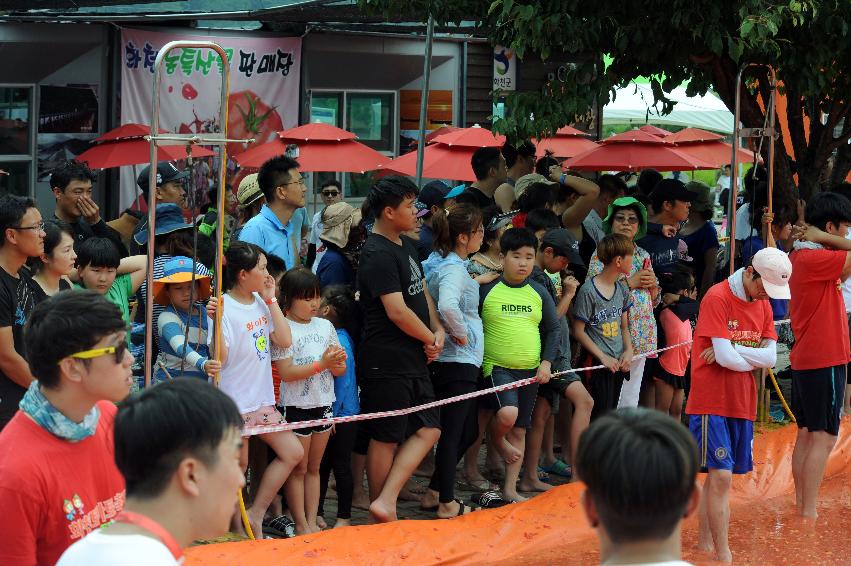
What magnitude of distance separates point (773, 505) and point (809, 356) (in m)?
1.09

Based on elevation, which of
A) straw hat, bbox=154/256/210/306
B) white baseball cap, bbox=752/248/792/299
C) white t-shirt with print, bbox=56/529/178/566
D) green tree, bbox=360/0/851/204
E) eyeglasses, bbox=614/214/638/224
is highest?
green tree, bbox=360/0/851/204

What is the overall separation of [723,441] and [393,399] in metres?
1.88

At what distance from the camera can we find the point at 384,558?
6.46m

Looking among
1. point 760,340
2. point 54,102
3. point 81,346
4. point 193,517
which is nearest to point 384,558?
point 760,340

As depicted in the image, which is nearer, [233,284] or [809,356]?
[233,284]

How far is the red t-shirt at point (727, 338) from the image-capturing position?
689 cm

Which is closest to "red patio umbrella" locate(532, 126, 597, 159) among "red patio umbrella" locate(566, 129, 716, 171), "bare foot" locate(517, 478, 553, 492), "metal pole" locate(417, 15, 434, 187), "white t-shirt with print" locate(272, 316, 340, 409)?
"red patio umbrella" locate(566, 129, 716, 171)

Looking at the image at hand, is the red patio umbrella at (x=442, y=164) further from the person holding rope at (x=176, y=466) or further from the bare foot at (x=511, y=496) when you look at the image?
the person holding rope at (x=176, y=466)

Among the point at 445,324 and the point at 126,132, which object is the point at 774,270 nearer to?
the point at 445,324

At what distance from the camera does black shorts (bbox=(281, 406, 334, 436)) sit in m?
6.91

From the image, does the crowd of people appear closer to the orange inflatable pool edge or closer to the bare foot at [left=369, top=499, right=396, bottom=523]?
the bare foot at [left=369, top=499, right=396, bottom=523]

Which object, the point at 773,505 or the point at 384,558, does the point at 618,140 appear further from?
the point at 384,558

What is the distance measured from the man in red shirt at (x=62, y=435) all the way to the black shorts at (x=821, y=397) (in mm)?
5490

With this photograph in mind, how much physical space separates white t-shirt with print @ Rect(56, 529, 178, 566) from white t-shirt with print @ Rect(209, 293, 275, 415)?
409 cm
